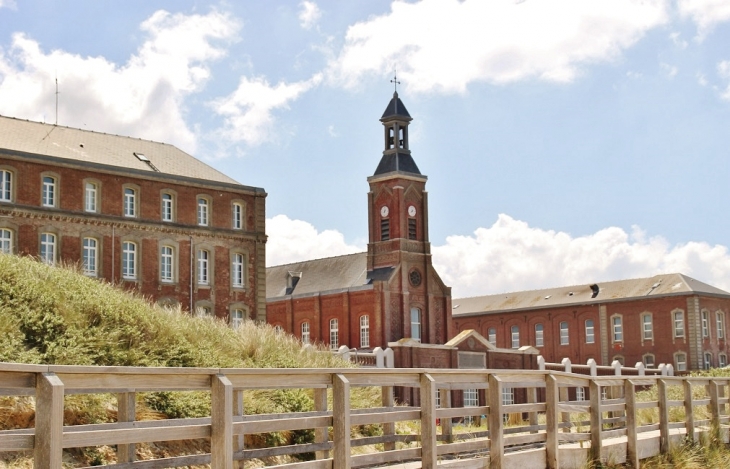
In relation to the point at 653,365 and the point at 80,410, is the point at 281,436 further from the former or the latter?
the point at 653,365

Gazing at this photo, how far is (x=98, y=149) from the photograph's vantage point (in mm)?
48969

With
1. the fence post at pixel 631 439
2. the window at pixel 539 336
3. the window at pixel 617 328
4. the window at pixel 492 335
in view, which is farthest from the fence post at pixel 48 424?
the window at pixel 492 335

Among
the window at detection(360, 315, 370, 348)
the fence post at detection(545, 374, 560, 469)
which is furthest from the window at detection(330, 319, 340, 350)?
the fence post at detection(545, 374, 560, 469)

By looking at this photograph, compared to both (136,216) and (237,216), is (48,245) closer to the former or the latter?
(136,216)

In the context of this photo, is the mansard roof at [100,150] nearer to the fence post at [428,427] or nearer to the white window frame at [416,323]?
the white window frame at [416,323]

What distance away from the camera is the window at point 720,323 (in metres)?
74.0

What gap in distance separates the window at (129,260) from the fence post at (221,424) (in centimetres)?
4048

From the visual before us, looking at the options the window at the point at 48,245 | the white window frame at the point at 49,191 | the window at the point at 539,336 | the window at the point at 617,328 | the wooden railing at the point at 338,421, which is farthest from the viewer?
the window at the point at 539,336

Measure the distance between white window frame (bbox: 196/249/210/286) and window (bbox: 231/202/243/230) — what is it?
219 cm

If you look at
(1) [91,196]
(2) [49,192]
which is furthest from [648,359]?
(2) [49,192]

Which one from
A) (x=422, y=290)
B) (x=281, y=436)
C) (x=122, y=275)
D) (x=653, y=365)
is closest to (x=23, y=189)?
(x=122, y=275)

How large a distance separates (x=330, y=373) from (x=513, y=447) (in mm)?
4914

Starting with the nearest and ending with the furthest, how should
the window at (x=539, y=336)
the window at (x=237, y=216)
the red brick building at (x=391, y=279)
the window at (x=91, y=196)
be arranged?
1. the window at (x=91, y=196)
2. the window at (x=237, y=216)
3. the red brick building at (x=391, y=279)
4. the window at (x=539, y=336)

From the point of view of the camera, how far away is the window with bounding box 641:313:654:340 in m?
74.2
